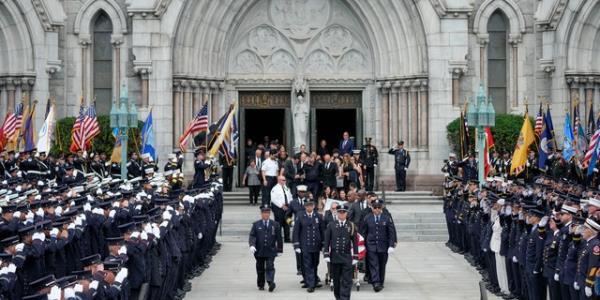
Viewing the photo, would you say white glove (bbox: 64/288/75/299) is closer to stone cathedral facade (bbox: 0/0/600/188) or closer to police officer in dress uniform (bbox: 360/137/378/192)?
police officer in dress uniform (bbox: 360/137/378/192)

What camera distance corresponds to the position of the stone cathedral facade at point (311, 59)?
130 ft

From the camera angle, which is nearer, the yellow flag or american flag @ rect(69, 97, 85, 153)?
the yellow flag

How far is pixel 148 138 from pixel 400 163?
8.28m

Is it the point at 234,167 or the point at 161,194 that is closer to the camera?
the point at 161,194

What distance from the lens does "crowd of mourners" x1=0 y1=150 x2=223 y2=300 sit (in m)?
16.7

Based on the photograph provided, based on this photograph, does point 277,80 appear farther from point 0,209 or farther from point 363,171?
point 0,209

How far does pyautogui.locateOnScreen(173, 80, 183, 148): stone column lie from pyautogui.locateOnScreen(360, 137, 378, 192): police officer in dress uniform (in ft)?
20.7

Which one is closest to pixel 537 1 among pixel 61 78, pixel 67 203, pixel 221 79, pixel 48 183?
pixel 221 79

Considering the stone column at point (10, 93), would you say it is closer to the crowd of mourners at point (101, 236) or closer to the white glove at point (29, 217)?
the crowd of mourners at point (101, 236)

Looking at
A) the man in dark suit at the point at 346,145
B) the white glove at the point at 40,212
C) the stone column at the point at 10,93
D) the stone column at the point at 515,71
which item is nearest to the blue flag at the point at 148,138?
the stone column at the point at 10,93

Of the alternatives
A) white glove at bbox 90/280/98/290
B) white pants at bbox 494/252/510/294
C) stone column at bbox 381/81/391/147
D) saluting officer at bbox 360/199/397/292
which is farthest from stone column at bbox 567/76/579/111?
white glove at bbox 90/280/98/290

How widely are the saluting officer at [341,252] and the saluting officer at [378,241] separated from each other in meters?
1.18

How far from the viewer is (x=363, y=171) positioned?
39062 millimetres

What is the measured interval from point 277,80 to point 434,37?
5.83m
